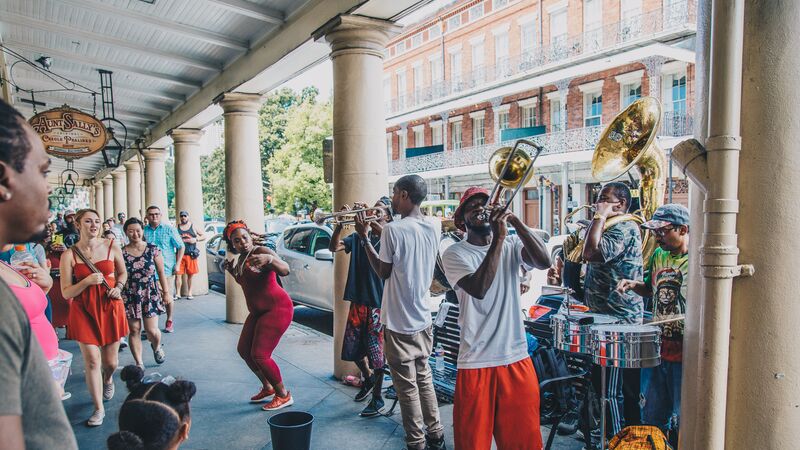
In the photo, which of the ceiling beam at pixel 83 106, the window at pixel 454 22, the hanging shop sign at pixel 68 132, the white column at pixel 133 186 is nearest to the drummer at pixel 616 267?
the hanging shop sign at pixel 68 132

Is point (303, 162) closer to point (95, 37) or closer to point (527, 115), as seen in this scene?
point (527, 115)

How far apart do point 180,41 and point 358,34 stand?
3998 millimetres

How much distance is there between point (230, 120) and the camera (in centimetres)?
877

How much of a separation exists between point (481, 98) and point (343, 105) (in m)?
20.0

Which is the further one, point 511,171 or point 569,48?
point 569,48

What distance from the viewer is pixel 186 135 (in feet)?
38.2

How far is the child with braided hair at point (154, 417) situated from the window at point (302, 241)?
704cm

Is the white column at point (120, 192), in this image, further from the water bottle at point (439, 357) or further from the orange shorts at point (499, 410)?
the orange shorts at point (499, 410)

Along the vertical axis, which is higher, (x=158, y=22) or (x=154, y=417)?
(x=158, y=22)

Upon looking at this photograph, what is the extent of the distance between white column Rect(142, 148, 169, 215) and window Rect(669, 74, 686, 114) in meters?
16.8

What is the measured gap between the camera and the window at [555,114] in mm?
23667

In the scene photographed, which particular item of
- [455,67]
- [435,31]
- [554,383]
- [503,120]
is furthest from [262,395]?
[435,31]

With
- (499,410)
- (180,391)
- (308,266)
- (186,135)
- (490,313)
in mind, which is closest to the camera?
(180,391)

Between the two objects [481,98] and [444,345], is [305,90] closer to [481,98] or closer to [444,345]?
[481,98]
